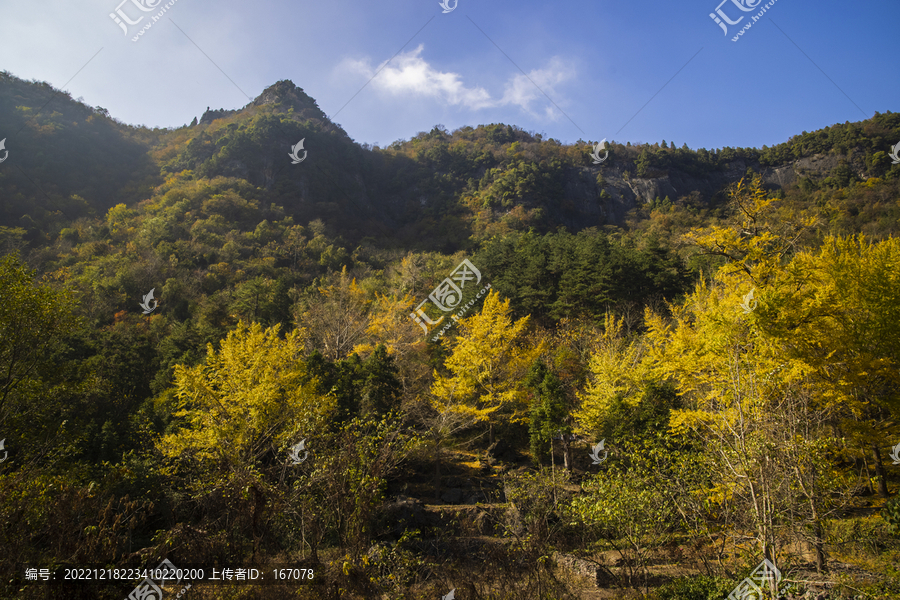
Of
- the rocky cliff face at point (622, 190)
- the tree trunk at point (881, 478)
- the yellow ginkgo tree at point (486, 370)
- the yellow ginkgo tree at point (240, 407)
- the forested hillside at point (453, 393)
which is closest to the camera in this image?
the forested hillside at point (453, 393)

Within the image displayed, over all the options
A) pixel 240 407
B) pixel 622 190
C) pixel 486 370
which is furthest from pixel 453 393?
pixel 622 190

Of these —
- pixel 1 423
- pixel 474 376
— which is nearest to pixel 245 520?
pixel 1 423

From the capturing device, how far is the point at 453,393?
17531 mm

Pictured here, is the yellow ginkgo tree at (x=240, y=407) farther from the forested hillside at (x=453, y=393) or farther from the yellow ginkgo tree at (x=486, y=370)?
the yellow ginkgo tree at (x=486, y=370)

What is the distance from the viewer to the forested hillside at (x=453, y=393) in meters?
6.73

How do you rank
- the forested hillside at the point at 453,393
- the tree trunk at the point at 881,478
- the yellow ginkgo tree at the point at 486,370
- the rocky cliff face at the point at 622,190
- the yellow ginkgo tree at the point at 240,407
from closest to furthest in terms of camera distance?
1. the forested hillside at the point at 453,393
2. the yellow ginkgo tree at the point at 240,407
3. the tree trunk at the point at 881,478
4. the yellow ginkgo tree at the point at 486,370
5. the rocky cliff face at the point at 622,190

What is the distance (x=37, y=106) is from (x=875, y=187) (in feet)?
343

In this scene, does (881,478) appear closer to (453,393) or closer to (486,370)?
(486,370)

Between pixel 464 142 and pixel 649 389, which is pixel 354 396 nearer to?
pixel 649 389

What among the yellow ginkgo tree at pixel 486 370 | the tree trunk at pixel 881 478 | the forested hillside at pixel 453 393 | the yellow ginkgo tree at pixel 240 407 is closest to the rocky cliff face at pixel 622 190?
the forested hillside at pixel 453 393

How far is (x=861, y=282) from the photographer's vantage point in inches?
480

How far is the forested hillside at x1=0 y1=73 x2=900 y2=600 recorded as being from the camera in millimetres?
6734

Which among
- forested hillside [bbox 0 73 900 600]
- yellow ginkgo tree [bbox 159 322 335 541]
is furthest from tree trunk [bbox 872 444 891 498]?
yellow ginkgo tree [bbox 159 322 335 541]

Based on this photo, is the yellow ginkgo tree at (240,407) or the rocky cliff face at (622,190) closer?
the yellow ginkgo tree at (240,407)
